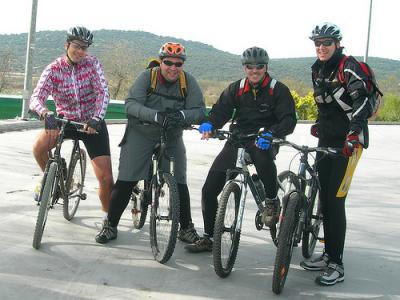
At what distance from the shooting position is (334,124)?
4.95m

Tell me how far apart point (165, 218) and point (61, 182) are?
1.27 m

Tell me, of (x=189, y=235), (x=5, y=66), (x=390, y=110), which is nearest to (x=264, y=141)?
(x=189, y=235)

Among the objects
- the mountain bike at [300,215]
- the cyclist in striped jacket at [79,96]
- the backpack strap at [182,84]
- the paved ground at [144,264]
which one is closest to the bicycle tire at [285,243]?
the mountain bike at [300,215]

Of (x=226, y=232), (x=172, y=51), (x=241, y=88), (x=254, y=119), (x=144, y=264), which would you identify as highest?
(x=172, y=51)

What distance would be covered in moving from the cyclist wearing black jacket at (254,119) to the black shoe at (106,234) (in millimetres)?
751

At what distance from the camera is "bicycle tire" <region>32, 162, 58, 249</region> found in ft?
16.8

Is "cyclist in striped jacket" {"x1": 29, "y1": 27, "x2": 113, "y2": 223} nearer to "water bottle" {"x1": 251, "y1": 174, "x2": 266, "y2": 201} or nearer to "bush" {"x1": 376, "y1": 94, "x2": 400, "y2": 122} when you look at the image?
"water bottle" {"x1": 251, "y1": 174, "x2": 266, "y2": 201}

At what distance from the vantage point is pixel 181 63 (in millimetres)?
5270

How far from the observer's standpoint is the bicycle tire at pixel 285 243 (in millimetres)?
4402

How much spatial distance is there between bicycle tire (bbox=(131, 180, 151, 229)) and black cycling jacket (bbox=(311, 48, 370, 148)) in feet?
5.62

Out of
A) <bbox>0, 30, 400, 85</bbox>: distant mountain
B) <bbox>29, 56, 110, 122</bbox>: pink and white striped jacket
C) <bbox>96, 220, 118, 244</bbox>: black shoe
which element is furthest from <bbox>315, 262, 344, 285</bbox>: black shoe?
<bbox>0, 30, 400, 85</bbox>: distant mountain

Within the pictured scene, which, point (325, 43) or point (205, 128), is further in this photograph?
point (205, 128)

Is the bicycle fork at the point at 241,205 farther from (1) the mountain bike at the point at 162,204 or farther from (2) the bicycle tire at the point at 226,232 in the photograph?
(1) the mountain bike at the point at 162,204

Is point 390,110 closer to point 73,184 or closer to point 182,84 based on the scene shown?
point 73,184
